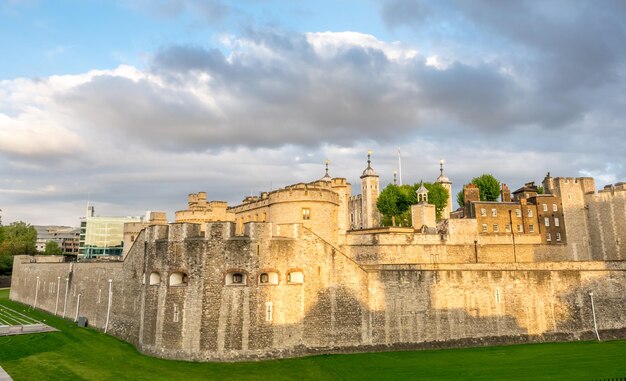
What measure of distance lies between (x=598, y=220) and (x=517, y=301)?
98.5 ft

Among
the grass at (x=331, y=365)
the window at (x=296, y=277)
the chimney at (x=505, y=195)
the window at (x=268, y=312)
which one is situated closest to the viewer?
the grass at (x=331, y=365)

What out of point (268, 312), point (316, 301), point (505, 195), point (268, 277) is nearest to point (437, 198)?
point (505, 195)

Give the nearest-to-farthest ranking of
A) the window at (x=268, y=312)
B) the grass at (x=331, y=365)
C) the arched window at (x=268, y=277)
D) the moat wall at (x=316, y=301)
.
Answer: the grass at (x=331, y=365), the moat wall at (x=316, y=301), the window at (x=268, y=312), the arched window at (x=268, y=277)

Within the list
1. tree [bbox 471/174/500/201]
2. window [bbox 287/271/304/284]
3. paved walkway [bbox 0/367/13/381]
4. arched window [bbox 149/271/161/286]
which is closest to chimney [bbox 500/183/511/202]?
tree [bbox 471/174/500/201]

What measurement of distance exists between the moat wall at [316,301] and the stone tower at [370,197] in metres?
63.5

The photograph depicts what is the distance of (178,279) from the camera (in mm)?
30656

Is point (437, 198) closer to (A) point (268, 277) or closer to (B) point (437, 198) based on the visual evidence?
(B) point (437, 198)

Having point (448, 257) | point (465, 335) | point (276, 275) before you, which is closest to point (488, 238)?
point (448, 257)

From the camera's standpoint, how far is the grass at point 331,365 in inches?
1024

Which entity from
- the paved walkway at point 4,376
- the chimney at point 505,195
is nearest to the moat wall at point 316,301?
the paved walkway at point 4,376

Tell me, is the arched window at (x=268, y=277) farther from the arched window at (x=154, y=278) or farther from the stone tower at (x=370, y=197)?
the stone tower at (x=370, y=197)

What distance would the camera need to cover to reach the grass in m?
26.0

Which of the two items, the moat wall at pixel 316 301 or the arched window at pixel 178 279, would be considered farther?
the arched window at pixel 178 279

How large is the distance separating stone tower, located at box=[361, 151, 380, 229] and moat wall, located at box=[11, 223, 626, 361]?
63.5m
